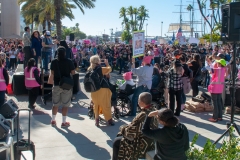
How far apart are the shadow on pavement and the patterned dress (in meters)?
1.31

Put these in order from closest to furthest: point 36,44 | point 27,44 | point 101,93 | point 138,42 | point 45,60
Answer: point 101,93 < point 138,42 < point 45,60 < point 36,44 < point 27,44

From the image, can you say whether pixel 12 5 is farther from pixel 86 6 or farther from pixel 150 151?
pixel 150 151

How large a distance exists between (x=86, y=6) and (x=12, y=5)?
41118mm

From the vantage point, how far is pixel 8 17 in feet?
201

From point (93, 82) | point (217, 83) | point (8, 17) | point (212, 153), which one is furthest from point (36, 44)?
point (8, 17)

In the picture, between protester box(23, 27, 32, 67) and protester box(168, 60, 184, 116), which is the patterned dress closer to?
protester box(168, 60, 184, 116)

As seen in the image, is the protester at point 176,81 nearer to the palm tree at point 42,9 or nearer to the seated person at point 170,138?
the seated person at point 170,138

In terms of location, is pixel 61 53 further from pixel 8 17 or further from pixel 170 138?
pixel 8 17

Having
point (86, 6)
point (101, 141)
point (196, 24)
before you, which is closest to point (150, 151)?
point (101, 141)

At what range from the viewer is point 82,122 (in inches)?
328

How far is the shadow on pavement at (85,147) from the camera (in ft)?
19.9

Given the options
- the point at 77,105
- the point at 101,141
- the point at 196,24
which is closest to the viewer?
the point at 101,141

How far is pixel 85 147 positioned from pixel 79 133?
95cm

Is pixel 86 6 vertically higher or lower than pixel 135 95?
higher
